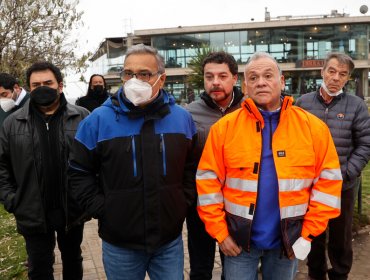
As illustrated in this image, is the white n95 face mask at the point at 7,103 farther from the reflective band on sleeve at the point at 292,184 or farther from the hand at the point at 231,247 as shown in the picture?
the reflective band on sleeve at the point at 292,184

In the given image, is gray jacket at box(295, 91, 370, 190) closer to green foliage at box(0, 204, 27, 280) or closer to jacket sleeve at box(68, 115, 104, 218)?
jacket sleeve at box(68, 115, 104, 218)

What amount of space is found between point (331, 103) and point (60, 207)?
2.66 m

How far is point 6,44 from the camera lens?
379 inches

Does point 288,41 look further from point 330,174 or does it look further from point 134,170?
point 134,170

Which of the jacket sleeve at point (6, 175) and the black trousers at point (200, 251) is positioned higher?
the jacket sleeve at point (6, 175)

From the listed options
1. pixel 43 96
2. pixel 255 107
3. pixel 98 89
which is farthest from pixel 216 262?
pixel 98 89

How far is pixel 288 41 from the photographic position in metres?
43.4

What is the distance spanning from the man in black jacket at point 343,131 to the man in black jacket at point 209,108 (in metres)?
0.88

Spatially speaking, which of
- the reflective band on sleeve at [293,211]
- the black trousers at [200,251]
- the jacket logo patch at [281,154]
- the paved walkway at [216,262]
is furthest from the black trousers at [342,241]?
the jacket logo patch at [281,154]

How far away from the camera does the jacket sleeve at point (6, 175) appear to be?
3.11 meters

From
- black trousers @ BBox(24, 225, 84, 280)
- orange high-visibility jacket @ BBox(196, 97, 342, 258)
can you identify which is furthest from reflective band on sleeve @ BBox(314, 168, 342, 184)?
black trousers @ BBox(24, 225, 84, 280)

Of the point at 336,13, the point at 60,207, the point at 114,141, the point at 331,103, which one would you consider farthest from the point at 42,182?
the point at 336,13

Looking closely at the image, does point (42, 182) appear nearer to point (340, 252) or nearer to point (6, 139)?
point (6, 139)

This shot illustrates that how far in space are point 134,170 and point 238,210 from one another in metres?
0.73
